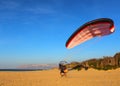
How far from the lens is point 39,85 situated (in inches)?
801

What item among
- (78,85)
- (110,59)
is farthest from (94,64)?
(78,85)

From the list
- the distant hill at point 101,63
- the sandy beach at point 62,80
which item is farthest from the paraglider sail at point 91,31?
the distant hill at point 101,63

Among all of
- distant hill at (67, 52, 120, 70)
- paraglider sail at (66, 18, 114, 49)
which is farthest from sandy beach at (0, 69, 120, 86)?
distant hill at (67, 52, 120, 70)

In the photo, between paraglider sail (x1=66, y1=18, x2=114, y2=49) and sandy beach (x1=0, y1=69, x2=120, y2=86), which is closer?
paraglider sail (x1=66, y1=18, x2=114, y2=49)

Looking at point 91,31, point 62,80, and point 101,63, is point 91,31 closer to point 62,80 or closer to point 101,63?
point 62,80

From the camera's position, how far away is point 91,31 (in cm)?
1917

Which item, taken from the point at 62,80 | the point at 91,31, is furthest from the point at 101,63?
the point at 91,31

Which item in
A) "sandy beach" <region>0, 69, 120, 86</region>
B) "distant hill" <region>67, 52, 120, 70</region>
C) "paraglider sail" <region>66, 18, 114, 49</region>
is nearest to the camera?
"paraglider sail" <region>66, 18, 114, 49</region>

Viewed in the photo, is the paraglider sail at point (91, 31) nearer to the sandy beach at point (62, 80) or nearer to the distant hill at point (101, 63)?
the sandy beach at point (62, 80)

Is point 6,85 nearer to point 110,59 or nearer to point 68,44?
point 68,44

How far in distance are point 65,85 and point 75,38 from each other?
3540mm

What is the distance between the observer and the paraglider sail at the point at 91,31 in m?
16.5

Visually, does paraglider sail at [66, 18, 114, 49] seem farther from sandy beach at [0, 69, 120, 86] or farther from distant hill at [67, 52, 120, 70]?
distant hill at [67, 52, 120, 70]

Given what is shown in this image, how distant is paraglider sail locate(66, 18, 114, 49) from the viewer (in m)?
16.5
